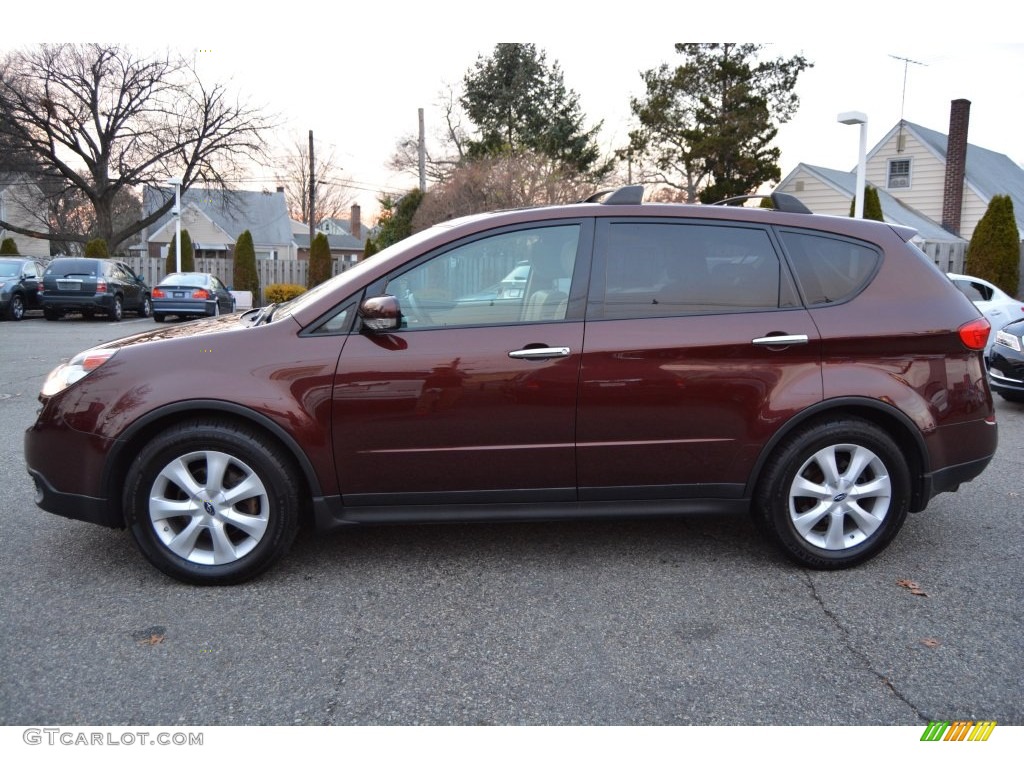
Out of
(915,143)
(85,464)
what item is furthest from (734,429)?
(915,143)

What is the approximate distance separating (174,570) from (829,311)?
130 inches

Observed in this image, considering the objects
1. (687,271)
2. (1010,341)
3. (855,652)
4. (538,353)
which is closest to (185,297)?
(1010,341)

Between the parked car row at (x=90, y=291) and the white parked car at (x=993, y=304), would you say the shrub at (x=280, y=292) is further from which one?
the white parked car at (x=993, y=304)

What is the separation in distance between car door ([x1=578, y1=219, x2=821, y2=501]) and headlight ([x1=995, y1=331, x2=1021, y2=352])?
590 cm

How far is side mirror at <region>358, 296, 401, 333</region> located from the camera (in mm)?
3572

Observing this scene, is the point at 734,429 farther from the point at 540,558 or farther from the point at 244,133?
the point at 244,133

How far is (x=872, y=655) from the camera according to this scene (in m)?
3.09

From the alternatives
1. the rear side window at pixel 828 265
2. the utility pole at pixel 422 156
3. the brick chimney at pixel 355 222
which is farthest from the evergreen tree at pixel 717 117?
the brick chimney at pixel 355 222

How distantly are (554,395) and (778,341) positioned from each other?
109cm

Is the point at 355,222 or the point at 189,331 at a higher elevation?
the point at 355,222

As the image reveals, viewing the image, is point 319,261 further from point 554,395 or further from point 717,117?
point 554,395

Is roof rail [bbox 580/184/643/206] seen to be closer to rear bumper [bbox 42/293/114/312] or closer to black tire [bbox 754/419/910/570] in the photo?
black tire [bbox 754/419/910/570]

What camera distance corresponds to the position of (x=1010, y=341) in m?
8.40
